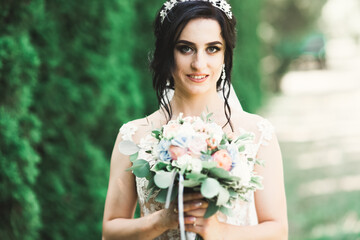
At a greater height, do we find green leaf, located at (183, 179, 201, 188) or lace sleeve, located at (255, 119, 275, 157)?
lace sleeve, located at (255, 119, 275, 157)

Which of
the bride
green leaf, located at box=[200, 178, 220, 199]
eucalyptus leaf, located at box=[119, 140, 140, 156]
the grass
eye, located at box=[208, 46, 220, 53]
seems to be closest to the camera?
green leaf, located at box=[200, 178, 220, 199]

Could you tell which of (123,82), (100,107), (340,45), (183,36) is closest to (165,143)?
(183,36)

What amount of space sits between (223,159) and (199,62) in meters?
0.68

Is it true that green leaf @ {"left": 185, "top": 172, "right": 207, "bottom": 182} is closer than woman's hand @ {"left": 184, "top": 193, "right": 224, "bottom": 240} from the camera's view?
Yes

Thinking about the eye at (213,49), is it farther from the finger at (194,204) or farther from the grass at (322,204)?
the grass at (322,204)

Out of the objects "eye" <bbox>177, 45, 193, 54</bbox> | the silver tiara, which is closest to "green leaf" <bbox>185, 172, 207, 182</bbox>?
"eye" <bbox>177, 45, 193, 54</bbox>

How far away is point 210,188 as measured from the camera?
195 cm

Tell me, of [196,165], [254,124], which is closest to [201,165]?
[196,165]

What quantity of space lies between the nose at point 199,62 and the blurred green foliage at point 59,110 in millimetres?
1145

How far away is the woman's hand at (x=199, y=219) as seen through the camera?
6.87ft

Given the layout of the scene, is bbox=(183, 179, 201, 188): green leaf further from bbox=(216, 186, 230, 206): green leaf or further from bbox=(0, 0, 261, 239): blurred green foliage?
bbox=(0, 0, 261, 239): blurred green foliage

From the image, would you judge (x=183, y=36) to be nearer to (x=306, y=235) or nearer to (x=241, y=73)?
(x=306, y=235)

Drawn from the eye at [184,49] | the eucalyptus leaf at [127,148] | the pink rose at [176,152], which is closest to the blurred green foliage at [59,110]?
the eye at [184,49]

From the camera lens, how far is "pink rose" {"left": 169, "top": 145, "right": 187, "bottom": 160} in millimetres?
2072
